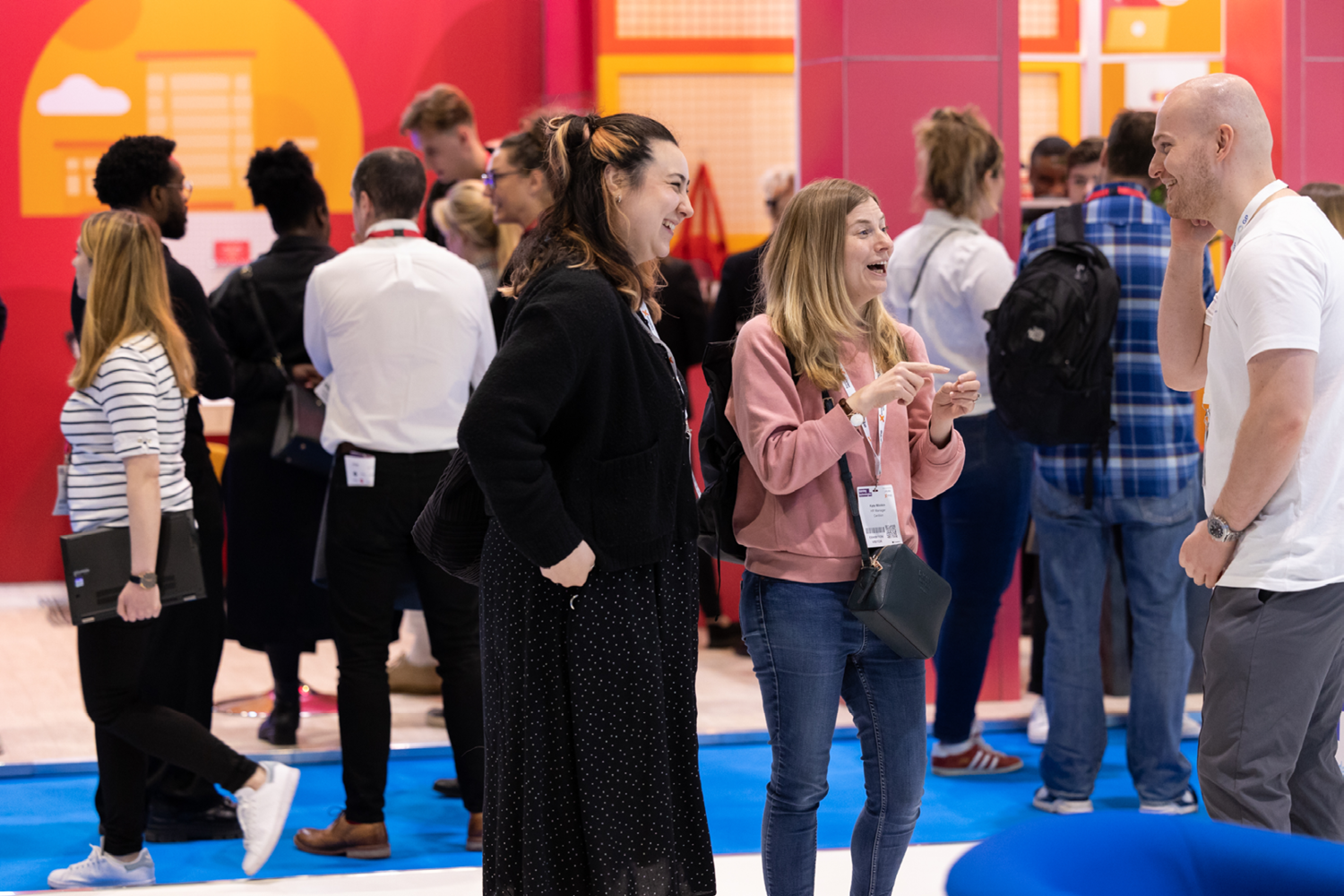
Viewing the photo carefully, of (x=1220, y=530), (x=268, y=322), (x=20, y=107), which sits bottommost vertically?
(x=1220, y=530)

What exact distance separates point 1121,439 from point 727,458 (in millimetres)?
1453

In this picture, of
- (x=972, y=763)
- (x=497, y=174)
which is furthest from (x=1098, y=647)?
(x=497, y=174)

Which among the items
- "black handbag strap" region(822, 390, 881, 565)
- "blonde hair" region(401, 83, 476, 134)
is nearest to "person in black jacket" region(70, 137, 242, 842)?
"blonde hair" region(401, 83, 476, 134)

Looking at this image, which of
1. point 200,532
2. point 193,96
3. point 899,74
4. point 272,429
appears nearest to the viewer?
point 200,532

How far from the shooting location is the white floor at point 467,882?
119 inches

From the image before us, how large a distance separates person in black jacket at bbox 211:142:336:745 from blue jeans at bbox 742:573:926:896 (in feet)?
6.74

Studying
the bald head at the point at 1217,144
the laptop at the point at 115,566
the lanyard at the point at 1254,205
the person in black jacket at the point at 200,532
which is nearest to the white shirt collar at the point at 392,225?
the person in black jacket at the point at 200,532

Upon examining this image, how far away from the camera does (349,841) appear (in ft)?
11.1

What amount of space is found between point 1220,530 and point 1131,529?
133 cm

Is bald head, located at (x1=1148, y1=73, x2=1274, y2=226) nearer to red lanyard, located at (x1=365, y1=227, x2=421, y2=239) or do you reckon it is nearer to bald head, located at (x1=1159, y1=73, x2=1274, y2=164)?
bald head, located at (x1=1159, y1=73, x2=1274, y2=164)

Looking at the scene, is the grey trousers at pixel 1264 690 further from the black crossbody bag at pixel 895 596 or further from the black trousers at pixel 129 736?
the black trousers at pixel 129 736

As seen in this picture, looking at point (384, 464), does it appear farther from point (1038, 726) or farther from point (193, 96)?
point (193, 96)

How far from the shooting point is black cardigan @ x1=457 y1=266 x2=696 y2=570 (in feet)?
6.88

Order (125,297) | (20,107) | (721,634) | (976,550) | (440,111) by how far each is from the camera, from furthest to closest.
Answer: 1. (20,107)
2. (721,634)
3. (440,111)
4. (976,550)
5. (125,297)
